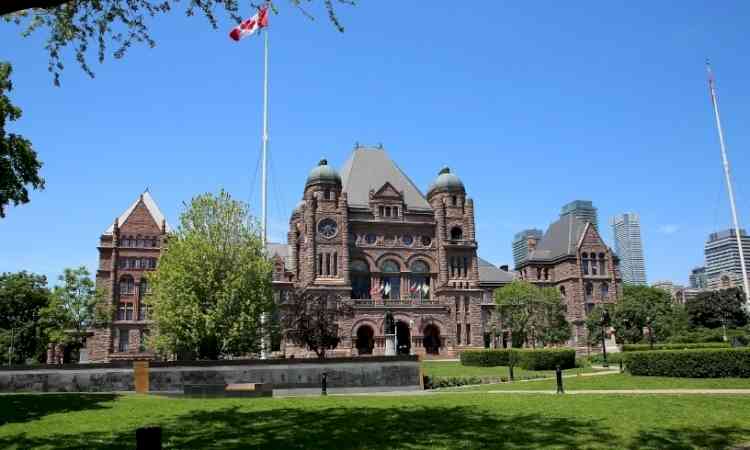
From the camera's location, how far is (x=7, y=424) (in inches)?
691

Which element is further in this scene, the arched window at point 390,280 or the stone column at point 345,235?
the arched window at point 390,280

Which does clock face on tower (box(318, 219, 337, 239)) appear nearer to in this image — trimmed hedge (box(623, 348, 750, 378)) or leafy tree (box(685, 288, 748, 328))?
trimmed hedge (box(623, 348, 750, 378))

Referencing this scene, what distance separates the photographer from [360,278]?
70812 mm

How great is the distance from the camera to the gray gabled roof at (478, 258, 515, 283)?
87.7m

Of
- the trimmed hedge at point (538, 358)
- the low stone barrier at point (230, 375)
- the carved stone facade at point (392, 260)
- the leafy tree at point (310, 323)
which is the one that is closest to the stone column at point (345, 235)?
the carved stone facade at point (392, 260)

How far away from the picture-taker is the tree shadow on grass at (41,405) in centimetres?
1939

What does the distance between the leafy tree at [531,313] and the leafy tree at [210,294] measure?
109 ft

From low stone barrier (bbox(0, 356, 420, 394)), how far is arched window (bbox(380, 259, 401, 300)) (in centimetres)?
3867

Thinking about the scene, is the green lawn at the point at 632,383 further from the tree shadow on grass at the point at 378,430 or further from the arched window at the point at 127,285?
the arched window at the point at 127,285

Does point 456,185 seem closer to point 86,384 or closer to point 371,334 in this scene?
point 371,334

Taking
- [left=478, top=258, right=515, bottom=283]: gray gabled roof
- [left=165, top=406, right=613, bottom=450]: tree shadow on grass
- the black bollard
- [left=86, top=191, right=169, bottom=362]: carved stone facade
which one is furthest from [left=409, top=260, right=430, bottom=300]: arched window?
the black bollard

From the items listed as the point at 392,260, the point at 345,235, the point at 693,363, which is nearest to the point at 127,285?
the point at 345,235

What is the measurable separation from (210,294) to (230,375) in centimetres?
841

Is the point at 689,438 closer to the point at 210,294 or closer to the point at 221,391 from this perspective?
the point at 221,391
